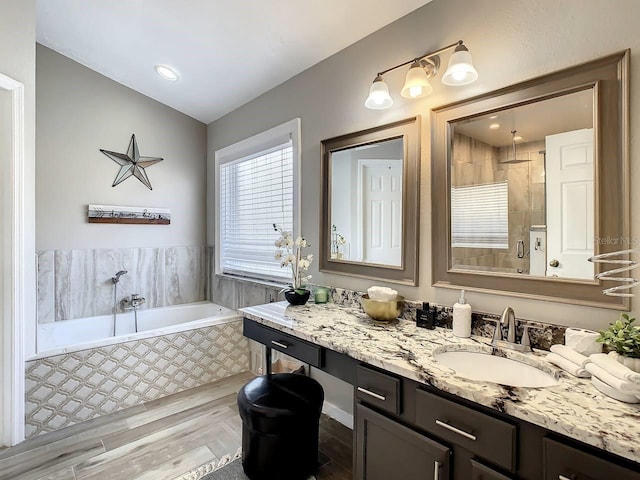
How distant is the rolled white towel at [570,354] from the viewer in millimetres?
1105

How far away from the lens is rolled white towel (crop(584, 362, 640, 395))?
900 mm

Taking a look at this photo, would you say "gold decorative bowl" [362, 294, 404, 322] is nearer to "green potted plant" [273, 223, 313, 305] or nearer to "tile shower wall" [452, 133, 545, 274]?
"tile shower wall" [452, 133, 545, 274]

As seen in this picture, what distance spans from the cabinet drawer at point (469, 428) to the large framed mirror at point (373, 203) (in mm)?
815

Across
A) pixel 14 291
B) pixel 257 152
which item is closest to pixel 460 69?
pixel 257 152

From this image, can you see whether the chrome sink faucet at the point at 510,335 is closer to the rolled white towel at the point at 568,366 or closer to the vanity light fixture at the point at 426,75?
the rolled white towel at the point at 568,366

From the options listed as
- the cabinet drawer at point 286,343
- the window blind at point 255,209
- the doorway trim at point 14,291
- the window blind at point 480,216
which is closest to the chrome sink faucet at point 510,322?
the window blind at point 480,216

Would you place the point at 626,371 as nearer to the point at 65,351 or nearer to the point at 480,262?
the point at 480,262

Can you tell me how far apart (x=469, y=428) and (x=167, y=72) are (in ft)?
11.1

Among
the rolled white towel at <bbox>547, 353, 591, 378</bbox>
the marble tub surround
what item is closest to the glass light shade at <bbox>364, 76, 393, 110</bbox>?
the marble tub surround

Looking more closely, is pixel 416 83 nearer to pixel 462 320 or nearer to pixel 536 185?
Result: pixel 536 185

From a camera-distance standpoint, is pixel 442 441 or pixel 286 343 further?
pixel 286 343

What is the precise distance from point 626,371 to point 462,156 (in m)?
1.09

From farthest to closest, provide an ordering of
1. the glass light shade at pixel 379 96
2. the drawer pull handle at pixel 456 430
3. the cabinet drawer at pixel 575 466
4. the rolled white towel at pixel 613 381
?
the glass light shade at pixel 379 96 < the drawer pull handle at pixel 456 430 < the rolled white towel at pixel 613 381 < the cabinet drawer at pixel 575 466

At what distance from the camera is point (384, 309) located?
1.72 metres
